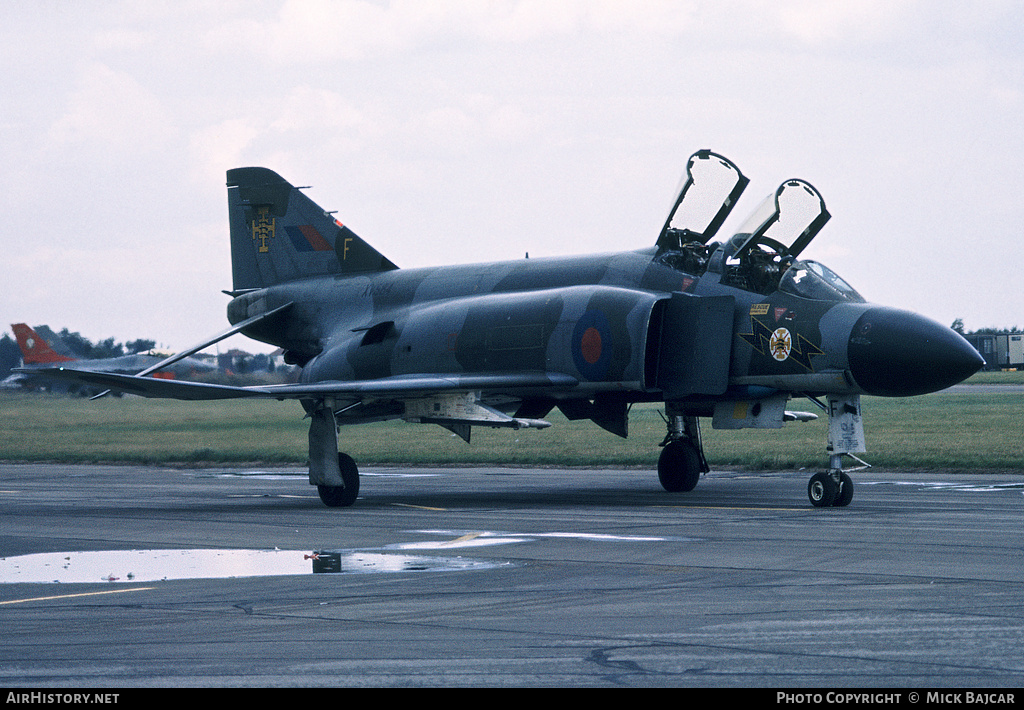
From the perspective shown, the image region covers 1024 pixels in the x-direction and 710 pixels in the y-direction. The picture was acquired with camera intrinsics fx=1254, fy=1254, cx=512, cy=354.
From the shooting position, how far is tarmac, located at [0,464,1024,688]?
593 cm

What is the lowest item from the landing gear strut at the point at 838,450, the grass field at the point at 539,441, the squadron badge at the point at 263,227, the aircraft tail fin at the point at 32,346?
the grass field at the point at 539,441

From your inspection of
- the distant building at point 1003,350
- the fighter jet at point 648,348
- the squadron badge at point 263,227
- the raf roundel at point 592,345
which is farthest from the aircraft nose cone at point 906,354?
the distant building at point 1003,350

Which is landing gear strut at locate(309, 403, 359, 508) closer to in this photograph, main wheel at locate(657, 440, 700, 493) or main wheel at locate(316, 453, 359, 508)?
main wheel at locate(316, 453, 359, 508)

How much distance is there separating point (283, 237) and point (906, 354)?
39.3 feet

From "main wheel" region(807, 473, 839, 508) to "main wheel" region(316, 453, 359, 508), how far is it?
5923mm

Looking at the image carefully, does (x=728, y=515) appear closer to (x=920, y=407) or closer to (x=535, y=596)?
(x=535, y=596)

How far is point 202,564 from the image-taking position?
1033 cm

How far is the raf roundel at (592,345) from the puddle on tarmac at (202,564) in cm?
595

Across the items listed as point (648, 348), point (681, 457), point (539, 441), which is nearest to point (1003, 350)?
point (539, 441)

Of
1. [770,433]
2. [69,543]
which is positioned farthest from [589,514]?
[770,433]

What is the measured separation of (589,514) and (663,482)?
396cm

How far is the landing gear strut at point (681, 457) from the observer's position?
1797cm

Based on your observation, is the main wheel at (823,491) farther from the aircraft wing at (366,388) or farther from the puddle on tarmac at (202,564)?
the puddle on tarmac at (202,564)
